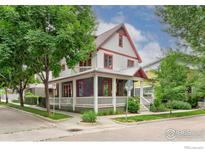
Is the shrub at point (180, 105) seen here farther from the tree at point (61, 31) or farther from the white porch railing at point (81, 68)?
the tree at point (61, 31)

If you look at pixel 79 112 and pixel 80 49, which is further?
pixel 79 112

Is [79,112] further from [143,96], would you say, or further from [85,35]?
[143,96]

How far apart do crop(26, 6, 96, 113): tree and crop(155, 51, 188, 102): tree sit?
4.19 meters

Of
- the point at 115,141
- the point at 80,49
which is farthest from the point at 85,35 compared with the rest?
the point at 115,141

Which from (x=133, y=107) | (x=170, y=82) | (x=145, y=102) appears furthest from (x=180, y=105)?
(x=133, y=107)

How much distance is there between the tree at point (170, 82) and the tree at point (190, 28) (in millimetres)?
2918

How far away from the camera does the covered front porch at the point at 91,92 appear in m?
13.2

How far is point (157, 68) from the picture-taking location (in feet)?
44.3

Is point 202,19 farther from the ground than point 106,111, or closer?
farther from the ground

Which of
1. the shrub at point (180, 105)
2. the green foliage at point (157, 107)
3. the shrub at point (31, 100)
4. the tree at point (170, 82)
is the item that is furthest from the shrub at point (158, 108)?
the shrub at point (31, 100)

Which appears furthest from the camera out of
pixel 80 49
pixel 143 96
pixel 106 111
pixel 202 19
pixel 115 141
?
pixel 143 96

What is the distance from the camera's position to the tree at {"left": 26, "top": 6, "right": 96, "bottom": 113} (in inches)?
393
